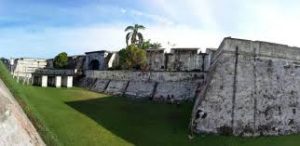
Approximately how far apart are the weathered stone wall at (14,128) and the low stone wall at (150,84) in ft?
58.0

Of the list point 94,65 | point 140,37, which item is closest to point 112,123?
point 94,65

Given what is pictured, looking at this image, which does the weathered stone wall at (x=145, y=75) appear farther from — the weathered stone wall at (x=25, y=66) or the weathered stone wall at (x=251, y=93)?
the weathered stone wall at (x=25, y=66)

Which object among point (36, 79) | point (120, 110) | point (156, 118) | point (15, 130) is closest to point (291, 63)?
point (156, 118)

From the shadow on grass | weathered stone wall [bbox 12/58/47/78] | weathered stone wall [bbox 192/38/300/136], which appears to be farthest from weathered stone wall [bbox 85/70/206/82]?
weathered stone wall [bbox 12/58/47/78]

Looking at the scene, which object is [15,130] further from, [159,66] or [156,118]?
[159,66]

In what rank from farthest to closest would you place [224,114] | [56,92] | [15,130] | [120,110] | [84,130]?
[56,92] → [120,110] → [224,114] → [84,130] → [15,130]

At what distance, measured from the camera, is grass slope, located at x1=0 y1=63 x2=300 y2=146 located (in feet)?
87.5

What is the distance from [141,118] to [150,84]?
8.78 meters

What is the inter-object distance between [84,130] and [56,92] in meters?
14.1

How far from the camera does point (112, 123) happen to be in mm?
30984

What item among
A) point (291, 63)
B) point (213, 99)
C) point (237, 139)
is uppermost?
point (291, 63)

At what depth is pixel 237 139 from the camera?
95.1 ft

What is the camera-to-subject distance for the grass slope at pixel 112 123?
1050 inches

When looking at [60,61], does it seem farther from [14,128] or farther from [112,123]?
[14,128]
